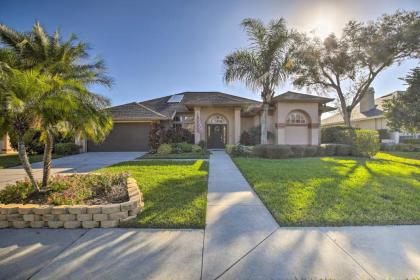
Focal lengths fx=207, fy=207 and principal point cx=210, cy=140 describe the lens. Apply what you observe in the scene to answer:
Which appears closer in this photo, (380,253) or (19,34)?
(380,253)

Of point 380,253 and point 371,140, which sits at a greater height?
point 371,140

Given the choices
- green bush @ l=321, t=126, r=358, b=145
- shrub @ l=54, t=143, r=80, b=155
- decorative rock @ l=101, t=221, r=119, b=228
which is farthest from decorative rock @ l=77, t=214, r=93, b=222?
green bush @ l=321, t=126, r=358, b=145

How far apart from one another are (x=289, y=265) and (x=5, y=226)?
4.95 m

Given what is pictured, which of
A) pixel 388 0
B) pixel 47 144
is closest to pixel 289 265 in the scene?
pixel 47 144

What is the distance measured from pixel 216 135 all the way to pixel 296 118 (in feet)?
23.0

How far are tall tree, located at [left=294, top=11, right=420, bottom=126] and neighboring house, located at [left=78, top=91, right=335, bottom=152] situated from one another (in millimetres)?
4584

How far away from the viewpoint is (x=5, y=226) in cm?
383

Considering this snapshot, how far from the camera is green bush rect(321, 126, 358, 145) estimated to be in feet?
48.7

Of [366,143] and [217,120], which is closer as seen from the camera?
[366,143]

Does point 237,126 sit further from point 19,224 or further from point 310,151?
point 19,224

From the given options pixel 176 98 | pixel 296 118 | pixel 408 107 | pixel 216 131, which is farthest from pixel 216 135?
pixel 408 107

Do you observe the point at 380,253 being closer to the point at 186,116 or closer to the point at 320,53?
the point at 186,116

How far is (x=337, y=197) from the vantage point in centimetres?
530

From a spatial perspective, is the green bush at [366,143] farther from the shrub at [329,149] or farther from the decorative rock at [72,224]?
the decorative rock at [72,224]
